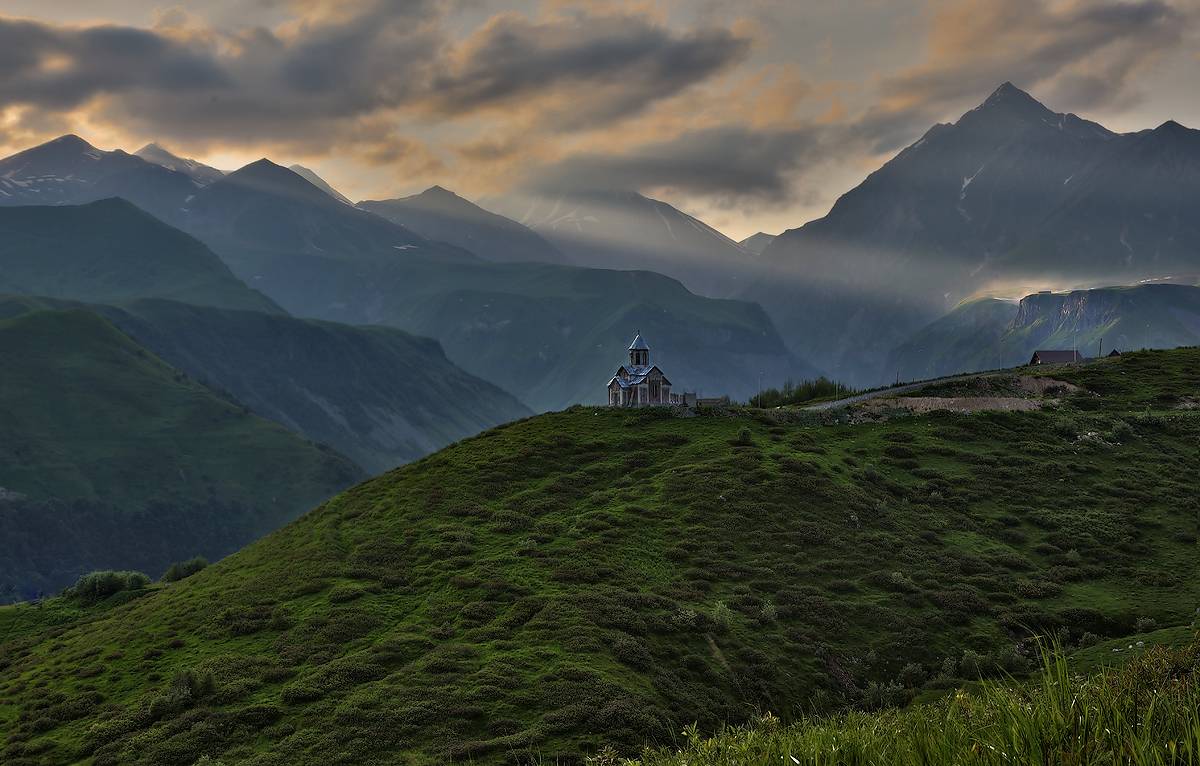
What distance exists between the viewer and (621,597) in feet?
167

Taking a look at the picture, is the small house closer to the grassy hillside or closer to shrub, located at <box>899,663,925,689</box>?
the grassy hillside

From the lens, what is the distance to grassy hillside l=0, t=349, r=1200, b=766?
40125 millimetres

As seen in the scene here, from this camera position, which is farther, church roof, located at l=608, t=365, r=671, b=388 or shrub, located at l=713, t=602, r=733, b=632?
church roof, located at l=608, t=365, r=671, b=388

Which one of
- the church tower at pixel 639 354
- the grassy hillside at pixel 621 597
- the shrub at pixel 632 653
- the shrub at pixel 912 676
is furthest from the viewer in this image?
the church tower at pixel 639 354

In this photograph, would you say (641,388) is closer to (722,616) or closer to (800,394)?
(800,394)

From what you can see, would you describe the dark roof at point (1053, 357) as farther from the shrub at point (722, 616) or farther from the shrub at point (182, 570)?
the shrub at point (182, 570)

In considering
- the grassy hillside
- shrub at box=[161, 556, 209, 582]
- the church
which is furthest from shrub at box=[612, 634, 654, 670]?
the church

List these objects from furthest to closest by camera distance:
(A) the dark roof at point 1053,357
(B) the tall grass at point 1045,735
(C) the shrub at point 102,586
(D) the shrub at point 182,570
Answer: (A) the dark roof at point 1053,357
(D) the shrub at point 182,570
(C) the shrub at point 102,586
(B) the tall grass at point 1045,735

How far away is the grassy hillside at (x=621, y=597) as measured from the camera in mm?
40125

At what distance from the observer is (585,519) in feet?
213

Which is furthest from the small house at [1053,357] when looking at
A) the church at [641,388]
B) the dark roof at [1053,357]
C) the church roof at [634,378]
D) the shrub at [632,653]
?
the shrub at [632,653]

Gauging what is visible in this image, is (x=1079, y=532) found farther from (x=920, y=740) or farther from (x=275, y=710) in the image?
(x=920, y=740)

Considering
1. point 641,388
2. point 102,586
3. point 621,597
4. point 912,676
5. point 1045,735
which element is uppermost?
point 641,388

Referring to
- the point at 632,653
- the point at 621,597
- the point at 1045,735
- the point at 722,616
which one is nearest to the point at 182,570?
the point at 621,597
